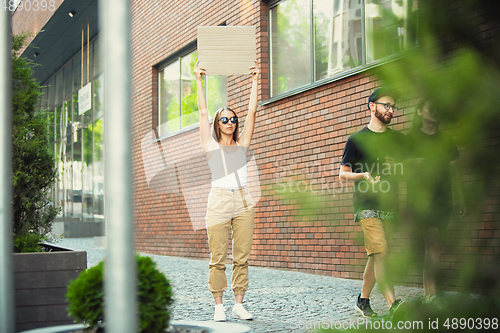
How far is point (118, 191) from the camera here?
1323 millimetres

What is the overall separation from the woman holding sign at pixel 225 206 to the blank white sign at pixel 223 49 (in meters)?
0.11

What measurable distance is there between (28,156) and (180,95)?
23.1 ft

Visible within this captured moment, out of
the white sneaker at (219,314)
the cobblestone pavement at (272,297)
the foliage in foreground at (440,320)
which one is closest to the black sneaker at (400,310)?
the foliage in foreground at (440,320)

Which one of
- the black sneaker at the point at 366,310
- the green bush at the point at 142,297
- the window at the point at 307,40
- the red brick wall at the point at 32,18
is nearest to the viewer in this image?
the black sneaker at the point at 366,310

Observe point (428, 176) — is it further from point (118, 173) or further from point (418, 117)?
point (118, 173)

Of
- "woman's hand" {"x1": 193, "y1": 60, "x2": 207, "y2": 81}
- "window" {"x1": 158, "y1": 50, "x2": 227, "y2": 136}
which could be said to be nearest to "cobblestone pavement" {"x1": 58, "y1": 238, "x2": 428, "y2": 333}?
"woman's hand" {"x1": 193, "y1": 60, "x2": 207, "y2": 81}

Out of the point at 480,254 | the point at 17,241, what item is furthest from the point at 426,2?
the point at 17,241

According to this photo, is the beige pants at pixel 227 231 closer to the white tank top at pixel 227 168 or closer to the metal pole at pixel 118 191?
the white tank top at pixel 227 168

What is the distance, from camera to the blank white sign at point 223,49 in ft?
13.9

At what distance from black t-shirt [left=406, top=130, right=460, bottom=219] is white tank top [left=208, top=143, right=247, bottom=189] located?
12.1 feet

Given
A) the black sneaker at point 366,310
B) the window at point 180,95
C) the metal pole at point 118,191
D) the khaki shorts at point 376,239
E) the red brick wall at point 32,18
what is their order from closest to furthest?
the khaki shorts at point 376,239 < the black sneaker at point 366,310 < the metal pole at point 118,191 < the window at point 180,95 < the red brick wall at point 32,18

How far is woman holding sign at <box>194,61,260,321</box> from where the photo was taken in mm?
4367

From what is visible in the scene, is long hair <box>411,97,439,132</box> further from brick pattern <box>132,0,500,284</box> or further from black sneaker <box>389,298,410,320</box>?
black sneaker <box>389,298,410,320</box>

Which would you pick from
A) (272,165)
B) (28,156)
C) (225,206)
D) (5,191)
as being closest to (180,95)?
(272,165)
